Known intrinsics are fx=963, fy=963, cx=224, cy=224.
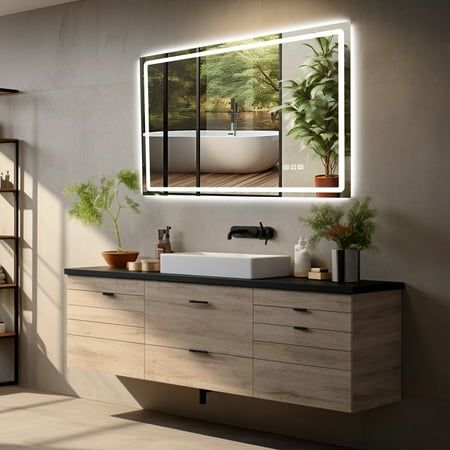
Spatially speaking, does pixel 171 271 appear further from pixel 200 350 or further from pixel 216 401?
pixel 216 401

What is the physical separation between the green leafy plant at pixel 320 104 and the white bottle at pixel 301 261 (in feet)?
1.45

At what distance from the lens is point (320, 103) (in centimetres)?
527

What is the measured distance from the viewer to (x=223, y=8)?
583 centimetres

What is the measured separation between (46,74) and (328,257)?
9.11 feet

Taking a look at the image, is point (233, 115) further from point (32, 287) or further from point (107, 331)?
point (32, 287)

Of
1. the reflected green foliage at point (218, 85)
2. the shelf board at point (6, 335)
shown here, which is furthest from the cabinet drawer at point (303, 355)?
the shelf board at point (6, 335)

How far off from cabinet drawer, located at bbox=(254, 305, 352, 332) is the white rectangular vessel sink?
0.23m

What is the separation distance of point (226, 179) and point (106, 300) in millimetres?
1033

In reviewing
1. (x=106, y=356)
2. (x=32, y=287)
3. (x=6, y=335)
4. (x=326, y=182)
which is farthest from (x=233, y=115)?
(x=6, y=335)

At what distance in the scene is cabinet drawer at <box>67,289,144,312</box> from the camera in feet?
18.6

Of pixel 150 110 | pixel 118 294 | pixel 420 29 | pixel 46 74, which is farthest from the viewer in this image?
pixel 46 74

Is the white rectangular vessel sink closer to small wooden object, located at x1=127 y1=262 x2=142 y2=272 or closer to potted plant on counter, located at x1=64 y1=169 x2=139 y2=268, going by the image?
small wooden object, located at x1=127 y1=262 x2=142 y2=272

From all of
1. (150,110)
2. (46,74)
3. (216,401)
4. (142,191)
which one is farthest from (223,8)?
(216,401)

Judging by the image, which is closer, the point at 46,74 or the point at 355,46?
the point at 355,46
